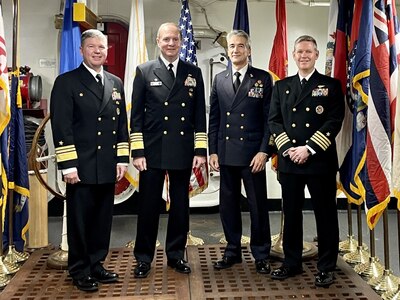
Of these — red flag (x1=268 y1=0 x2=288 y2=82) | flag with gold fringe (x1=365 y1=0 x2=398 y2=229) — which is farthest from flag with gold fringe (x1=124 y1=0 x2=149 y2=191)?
flag with gold fringe (x1=365 y1=0 x2=398 y2=229)

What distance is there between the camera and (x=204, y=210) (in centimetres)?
540

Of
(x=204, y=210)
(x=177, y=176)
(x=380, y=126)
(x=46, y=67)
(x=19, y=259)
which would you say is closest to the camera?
(x=380, y=126)

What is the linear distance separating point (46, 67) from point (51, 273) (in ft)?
9.03

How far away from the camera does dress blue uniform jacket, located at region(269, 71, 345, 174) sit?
2760 mm

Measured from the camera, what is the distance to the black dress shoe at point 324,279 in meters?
2.78

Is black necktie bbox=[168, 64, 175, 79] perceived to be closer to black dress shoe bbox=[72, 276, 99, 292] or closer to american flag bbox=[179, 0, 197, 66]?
american flag bbox=[179, 0, 197, 66]

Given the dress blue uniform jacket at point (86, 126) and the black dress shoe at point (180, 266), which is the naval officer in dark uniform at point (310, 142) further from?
the dress blue uniform jacket at point (86, 126)

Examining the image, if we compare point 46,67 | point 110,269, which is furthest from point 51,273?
point 46,67

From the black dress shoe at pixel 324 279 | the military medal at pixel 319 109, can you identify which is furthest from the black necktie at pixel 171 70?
the black dress shoe at pixel 324 279

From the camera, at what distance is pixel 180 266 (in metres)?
2.98

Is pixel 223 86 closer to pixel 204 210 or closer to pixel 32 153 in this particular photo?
pixel 32 153

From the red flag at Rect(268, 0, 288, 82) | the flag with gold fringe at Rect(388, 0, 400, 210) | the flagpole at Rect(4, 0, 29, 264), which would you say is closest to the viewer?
the flag with gold fringe at Rect(388, 0, 400, 210)

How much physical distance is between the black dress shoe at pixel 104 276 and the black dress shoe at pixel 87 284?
0.09 meters

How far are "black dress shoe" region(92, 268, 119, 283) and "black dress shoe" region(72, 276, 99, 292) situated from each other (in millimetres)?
91
